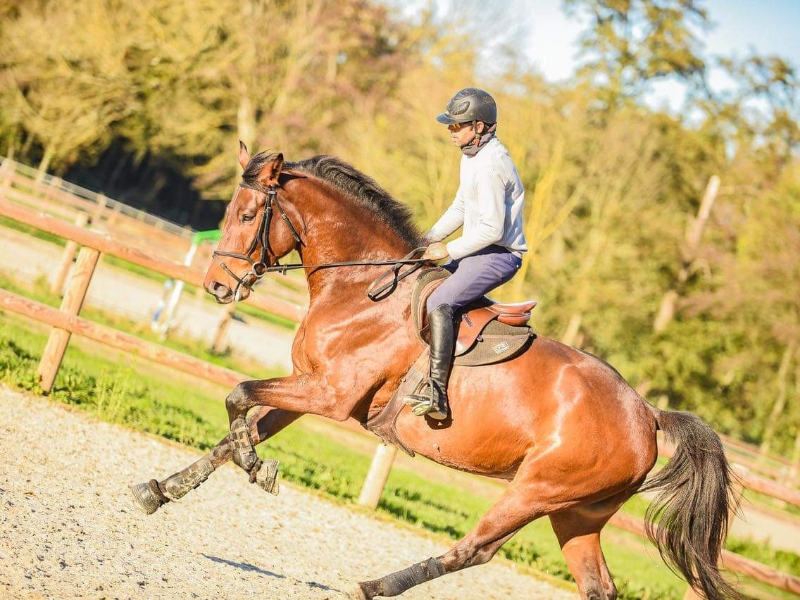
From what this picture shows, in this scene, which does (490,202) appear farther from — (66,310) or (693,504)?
(66,310)

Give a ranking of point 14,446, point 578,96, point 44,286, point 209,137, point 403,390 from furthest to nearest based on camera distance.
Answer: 1. point 209,137
2. point 578,96
3. point 44,286
4. point 14,446
5. point 403,390

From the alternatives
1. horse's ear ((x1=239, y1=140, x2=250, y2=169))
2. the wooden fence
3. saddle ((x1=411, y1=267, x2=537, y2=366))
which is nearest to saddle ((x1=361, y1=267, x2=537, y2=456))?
saddle ((x1=411, y1=267, x2=537, y2=366))

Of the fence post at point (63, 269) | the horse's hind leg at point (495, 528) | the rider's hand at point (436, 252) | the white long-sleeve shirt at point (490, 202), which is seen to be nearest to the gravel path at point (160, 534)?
the horse's hind leg at point (495, 528)

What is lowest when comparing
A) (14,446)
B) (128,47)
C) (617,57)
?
(14,446)

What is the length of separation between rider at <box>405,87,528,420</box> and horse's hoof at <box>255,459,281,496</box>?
974 millimetres

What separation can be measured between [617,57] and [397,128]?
8935 millimetres

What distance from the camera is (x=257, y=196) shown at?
18.3 ft

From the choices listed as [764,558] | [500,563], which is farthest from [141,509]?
[764,558]

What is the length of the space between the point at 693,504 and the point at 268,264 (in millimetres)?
3316

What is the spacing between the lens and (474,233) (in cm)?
538

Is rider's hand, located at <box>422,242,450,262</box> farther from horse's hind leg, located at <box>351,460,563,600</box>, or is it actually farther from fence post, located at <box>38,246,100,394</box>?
fence post, located at <box>38,246,100,394</box>

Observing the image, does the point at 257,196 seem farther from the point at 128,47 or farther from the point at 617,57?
the point at 617,57

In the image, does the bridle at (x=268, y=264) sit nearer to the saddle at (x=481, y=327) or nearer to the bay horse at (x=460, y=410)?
the bay horse at (x=460, y=410)

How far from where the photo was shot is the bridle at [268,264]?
216 inches
